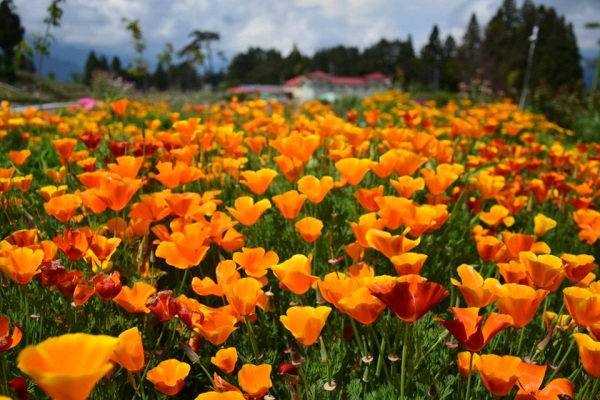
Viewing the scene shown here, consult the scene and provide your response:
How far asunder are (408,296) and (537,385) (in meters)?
0.34

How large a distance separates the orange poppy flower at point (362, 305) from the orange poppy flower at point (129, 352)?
0.41 m

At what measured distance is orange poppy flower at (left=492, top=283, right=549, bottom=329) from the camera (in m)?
1.06

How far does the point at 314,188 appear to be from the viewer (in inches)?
65.4

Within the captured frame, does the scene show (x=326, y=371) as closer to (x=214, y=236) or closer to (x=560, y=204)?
(x=214, y=236)

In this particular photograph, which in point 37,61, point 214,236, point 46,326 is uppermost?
point 37,61

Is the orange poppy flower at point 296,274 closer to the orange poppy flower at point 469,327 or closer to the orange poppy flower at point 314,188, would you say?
the orange poppy flower at point 469,327

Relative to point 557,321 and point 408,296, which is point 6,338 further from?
point 557,321

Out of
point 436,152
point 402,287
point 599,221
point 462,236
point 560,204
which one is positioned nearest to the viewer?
point 402,287

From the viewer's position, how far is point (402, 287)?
0.95m

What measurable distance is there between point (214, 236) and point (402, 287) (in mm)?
682

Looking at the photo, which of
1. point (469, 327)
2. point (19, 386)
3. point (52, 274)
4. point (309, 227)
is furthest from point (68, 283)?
point (469, 327)

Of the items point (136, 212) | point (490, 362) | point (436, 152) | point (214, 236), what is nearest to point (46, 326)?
point (136, 212)

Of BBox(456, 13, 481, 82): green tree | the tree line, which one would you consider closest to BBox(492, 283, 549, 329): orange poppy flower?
the tree line

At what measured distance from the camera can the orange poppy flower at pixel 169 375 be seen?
1.03m
